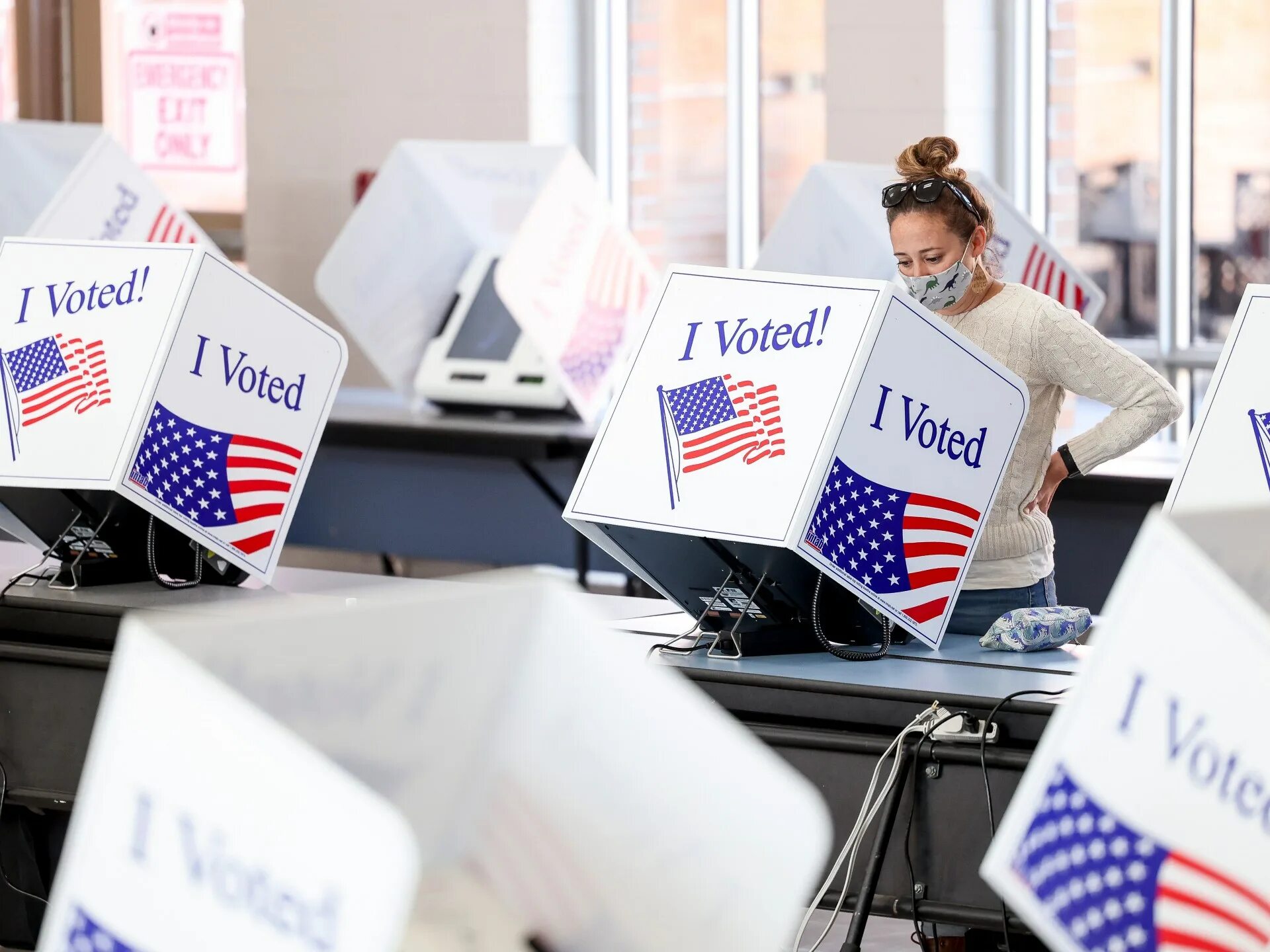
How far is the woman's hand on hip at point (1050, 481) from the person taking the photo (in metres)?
2.38

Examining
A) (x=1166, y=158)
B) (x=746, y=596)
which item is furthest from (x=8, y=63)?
(x=746, y=596)

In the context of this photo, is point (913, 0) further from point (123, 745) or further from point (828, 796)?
point (123, 745)

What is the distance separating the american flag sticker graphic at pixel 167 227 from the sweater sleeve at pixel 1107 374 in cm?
294

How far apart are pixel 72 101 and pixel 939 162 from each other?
6.93 m

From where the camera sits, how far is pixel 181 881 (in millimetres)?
1045

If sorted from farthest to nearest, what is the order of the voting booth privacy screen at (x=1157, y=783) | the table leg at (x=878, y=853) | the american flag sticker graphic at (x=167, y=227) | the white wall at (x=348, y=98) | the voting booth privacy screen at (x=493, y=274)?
the white wall at (x=348, y=98), the voting booth privacy screen at (x=493, y=274), the american flag sticker graphic at (x=167, y=227), the table leg at (x=878, y=853), the voting booth privacy screen at (x=1157, y=783)

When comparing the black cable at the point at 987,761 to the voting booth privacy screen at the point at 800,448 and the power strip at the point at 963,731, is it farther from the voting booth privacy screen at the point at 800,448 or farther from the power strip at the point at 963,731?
the voting booth privacy screen at the point at 800,448

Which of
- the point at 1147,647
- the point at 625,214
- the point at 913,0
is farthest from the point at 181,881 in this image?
the point at 625,214

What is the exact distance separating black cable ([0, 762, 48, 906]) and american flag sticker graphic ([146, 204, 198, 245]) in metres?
2.22

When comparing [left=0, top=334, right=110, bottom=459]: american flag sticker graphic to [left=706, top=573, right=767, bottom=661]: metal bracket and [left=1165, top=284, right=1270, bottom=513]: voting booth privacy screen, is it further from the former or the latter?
[left=1165, top=284, right=1270, bottom=513]: voting booth privacy screen

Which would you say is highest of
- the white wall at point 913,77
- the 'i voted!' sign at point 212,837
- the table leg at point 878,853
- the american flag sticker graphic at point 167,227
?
the white wall at point 913,77

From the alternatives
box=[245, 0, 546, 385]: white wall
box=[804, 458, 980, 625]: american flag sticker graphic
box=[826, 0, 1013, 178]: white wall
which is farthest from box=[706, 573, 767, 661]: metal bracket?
box=[245, 0, 546, 385]: white wall

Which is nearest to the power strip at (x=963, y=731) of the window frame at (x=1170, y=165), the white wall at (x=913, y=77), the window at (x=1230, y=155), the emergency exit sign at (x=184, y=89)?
the white wall at (x=913, y=77)

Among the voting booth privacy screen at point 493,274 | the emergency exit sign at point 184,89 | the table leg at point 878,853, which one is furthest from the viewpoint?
the emergency exit sign at point 184,89
